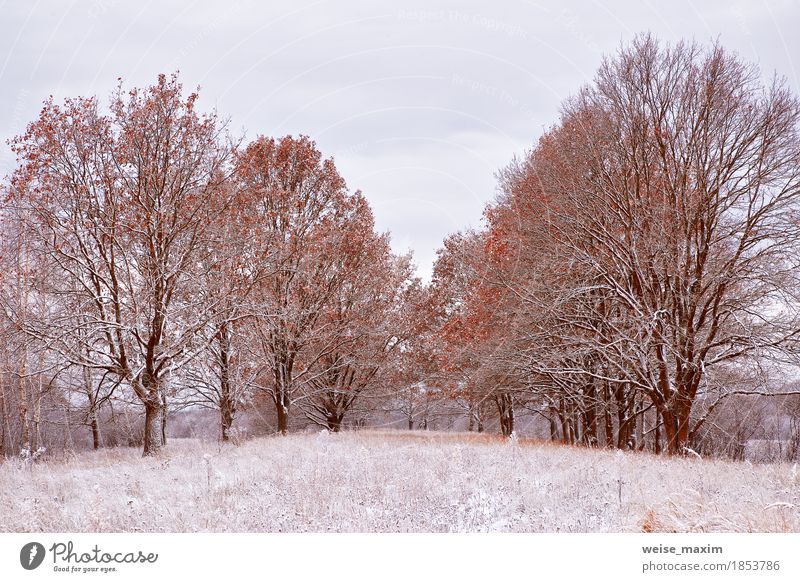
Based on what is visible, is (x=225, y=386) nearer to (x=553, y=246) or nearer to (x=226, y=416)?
(x=226, y=416)

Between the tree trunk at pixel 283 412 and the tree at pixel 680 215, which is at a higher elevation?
the tree at pixel 680 215

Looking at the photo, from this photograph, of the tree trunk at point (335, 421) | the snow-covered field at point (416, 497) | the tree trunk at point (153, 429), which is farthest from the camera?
the tree trunk at point (335, 421)

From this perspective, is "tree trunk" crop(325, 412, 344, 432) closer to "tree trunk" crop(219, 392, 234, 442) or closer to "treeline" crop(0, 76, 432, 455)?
"tree trunk" crop(219, 392, 234, 442)

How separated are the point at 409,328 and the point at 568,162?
37.7 feet

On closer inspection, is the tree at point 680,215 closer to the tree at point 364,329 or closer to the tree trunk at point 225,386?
the tree at point 364,329

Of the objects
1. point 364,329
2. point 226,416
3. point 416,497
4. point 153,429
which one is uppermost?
point 364,329

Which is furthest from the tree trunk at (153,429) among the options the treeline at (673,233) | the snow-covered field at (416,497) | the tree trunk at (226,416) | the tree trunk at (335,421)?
the tree trunk at (335,421)

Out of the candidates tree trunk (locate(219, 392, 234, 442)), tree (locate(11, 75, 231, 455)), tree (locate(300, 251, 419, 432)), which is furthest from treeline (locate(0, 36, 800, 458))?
tree (locate(300, 251, 419, 432))

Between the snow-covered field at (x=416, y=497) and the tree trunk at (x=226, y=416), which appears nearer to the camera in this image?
the snow-covered field at (x=416, y=497)

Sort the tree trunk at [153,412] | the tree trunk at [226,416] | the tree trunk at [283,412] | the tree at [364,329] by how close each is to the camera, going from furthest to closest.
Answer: the tree at [364,329]
the tree trunk at [283,412]
the tree trunk at [226,416]
the tree trunk at [153,412]

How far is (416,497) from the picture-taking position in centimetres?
749

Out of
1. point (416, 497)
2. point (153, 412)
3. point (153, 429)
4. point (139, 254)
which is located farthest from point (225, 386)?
point (416, 497)

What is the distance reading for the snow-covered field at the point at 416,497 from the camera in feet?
21.2

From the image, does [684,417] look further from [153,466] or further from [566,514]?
[153,466]
